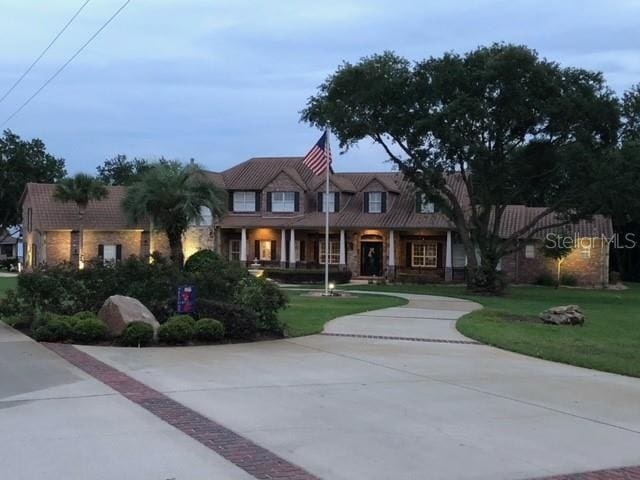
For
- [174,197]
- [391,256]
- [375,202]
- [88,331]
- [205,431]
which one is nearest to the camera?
[205,431]

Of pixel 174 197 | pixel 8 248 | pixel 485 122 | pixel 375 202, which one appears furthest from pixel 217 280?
pixel 8 248

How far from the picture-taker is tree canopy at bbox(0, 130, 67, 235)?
69412 mm

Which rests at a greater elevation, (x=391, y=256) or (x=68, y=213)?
(x=68, y=213)

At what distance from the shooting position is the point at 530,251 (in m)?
45.2

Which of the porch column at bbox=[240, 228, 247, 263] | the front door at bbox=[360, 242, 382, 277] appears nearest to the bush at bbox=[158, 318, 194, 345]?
the front door at bbox=[360, 242, 382, 277]

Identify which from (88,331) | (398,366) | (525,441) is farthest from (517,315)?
(525,441)

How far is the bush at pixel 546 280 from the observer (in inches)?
1739

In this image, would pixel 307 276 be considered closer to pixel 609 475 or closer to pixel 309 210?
pixel 309 210

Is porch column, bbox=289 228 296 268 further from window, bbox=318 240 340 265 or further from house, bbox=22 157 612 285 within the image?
window, bbox=318 240 340 265

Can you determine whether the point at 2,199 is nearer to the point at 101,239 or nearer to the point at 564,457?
the point at 101,239

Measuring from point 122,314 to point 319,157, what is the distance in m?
15.6

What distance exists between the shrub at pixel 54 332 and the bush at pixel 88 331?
0.43 ft

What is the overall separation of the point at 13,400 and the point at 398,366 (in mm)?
5596

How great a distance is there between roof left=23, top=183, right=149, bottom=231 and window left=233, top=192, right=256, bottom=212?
631 centimetres
